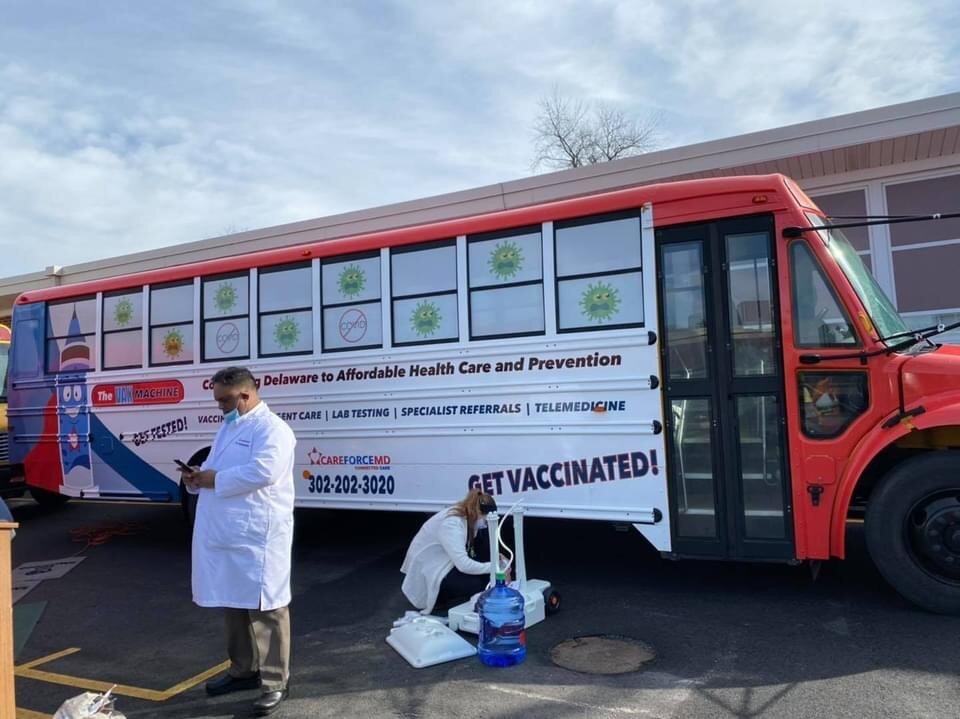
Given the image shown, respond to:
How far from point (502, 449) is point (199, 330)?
11.3ft

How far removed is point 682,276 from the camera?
552 centimetres

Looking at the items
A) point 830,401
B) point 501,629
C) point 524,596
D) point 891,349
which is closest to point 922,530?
point 830,401

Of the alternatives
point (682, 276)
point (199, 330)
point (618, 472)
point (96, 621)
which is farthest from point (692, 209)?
point (96, 621)

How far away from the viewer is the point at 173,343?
7.81 m

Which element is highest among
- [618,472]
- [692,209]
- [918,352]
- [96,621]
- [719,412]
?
[692,209]

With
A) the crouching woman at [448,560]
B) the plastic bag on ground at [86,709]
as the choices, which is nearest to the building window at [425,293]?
the crouching woman at [448,560]

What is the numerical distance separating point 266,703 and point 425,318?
10.9 ft

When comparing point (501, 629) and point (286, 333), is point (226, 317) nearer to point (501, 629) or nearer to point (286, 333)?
point (286, 333)

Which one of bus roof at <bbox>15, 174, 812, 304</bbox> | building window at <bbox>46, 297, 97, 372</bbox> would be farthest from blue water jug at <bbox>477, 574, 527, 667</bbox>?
building window at <bbox>46, 297, 97, 372</bbox>

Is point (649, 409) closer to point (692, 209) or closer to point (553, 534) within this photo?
point (692, 209)

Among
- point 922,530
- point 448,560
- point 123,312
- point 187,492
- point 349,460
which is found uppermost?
point 123,312

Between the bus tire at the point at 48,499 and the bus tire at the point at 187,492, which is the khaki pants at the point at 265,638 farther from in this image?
the bus tire at the point at 48,499

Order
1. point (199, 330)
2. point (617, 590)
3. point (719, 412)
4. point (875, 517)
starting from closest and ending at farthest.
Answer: point (875, 517) < point (719, 412) < point (617, 590) < point (199, 330)

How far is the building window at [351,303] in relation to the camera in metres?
6.76
